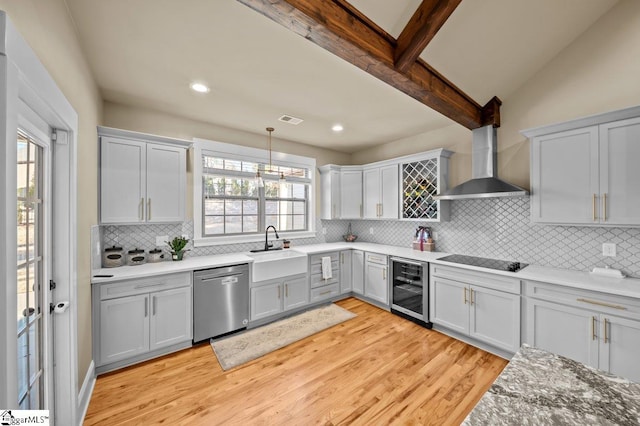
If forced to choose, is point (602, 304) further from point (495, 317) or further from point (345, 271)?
point (345, 271)

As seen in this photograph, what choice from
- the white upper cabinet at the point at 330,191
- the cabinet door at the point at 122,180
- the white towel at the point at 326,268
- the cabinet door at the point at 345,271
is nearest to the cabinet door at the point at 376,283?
the cabinet door at the point at 345,271

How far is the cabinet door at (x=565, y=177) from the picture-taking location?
2.30m

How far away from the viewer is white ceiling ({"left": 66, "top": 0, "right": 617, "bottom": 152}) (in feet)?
5.72

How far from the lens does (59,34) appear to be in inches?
59.1

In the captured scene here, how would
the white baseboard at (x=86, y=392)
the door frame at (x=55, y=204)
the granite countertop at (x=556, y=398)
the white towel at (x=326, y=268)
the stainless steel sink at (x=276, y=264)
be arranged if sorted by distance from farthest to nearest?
1. the white towel at (x=326, y=268)
2. the stainless steel sink at (x=276, y=264)
3. the white baseboard at (x=86, y=392)
4. the door frame at (x=55, y=204)
5. the granite countertop at (x=556, y=398)

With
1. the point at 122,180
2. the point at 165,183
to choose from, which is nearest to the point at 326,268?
the point at 165,183

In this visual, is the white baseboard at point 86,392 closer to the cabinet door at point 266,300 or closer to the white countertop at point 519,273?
the white countertop at point 519,273

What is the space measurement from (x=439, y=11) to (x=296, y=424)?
120 inches

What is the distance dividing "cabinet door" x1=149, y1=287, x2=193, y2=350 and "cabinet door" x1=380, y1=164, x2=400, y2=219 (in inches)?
120

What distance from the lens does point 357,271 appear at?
4.23 m

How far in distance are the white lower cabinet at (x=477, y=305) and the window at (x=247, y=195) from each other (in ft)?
7.75

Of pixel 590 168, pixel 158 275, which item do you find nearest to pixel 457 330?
pixel 590 168

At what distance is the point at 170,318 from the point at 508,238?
3.99 m

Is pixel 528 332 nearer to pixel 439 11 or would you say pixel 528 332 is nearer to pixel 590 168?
pixel 590 168
